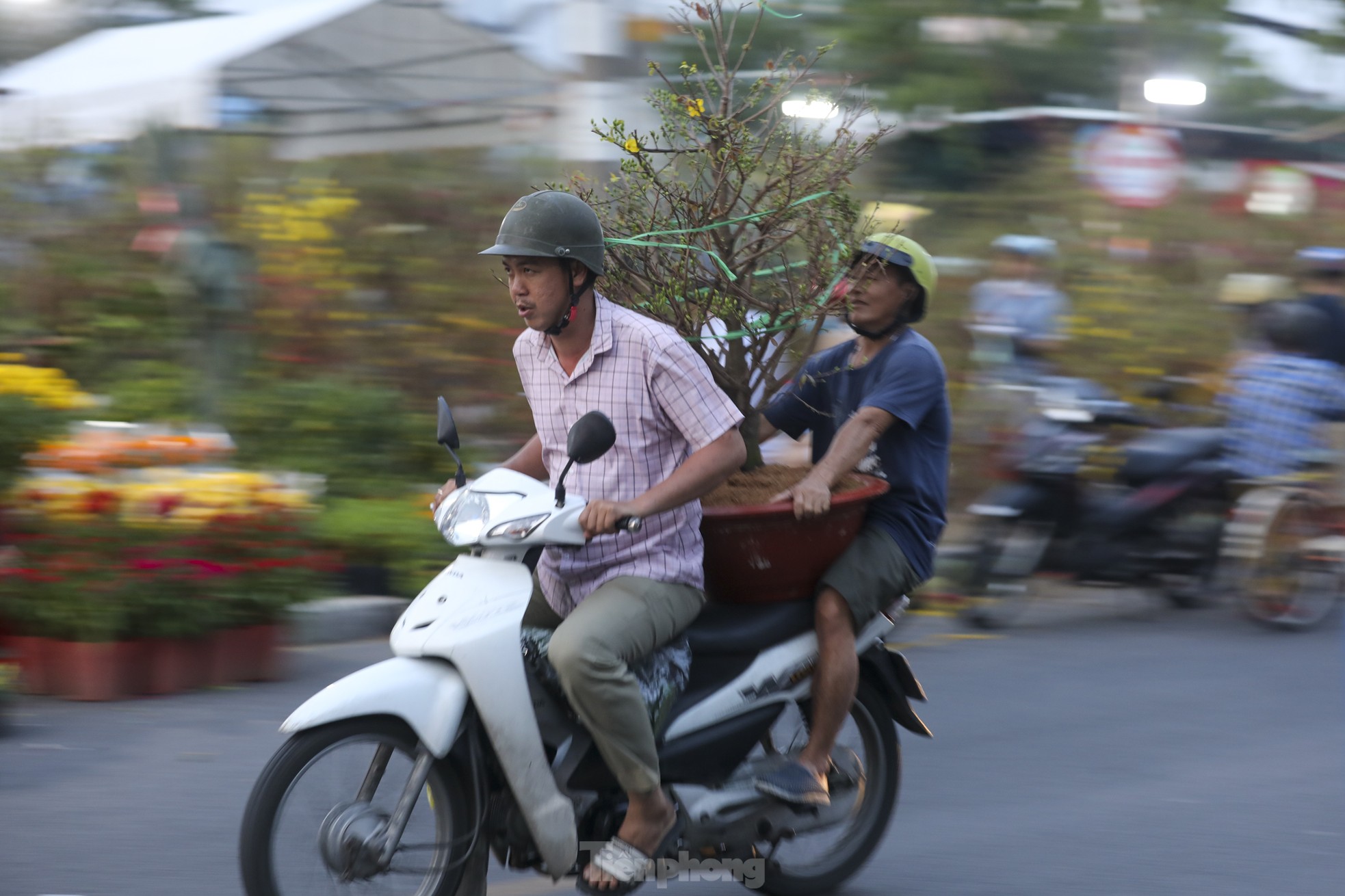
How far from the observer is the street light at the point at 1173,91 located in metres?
12.9

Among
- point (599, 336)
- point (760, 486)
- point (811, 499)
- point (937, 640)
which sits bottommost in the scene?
point (937, 640)

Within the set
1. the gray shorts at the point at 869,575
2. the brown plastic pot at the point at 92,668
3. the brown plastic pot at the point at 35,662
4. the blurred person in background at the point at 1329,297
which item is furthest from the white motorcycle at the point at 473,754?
the blurred person in background at the point at 1329,297

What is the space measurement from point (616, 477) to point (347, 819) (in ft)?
3.30

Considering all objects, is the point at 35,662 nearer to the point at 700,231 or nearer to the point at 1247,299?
the point at 700,231

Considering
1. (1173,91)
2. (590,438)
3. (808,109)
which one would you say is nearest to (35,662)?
(590,438)

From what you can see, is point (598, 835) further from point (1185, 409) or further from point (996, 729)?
point (1185, 409)

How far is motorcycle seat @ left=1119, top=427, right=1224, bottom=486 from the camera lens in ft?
27.1

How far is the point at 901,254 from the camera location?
4215 mm

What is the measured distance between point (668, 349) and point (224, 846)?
215 cm

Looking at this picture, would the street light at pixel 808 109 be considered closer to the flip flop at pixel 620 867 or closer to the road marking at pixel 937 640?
the flip flop at pixel 620 867

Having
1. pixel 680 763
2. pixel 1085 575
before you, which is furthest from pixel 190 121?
pixel 680 763

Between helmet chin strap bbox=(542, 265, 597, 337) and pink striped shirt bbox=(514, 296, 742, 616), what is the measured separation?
8 cm

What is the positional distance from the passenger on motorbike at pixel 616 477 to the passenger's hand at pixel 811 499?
199 mm

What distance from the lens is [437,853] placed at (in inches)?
139
